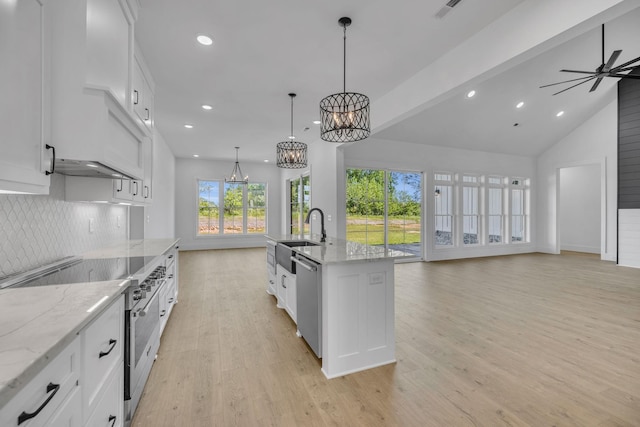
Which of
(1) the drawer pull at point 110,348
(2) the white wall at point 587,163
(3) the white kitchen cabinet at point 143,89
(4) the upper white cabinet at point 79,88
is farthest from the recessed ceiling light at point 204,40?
(2) the white wall at point 587,163

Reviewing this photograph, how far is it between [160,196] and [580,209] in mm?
11890

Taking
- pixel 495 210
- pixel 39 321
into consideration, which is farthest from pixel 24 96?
pixel 495 210

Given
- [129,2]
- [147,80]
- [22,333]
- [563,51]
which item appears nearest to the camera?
[22,333]

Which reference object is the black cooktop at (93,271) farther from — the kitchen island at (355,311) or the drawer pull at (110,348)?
the kitchen island at (355,311)

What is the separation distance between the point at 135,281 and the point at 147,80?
2.65 meters

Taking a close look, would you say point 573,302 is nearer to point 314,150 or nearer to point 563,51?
point 563,51

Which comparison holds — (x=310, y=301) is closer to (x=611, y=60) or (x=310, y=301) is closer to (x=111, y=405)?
(x=111, y=405)

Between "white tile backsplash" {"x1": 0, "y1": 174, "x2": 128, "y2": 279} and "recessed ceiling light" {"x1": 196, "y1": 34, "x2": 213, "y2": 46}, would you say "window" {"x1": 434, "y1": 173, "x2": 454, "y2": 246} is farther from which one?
"white tile backsplash" {"x1": 0, "y1": 174, "x2": 128, "y2": 279}

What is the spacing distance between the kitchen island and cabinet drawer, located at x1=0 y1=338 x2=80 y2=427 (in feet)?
4.60

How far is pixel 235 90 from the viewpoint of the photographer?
13.1ft

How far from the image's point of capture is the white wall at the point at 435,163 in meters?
6.43

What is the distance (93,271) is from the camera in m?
1.77

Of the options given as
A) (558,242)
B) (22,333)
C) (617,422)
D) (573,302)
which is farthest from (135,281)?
(558,242)

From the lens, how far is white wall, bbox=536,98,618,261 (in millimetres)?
7055
